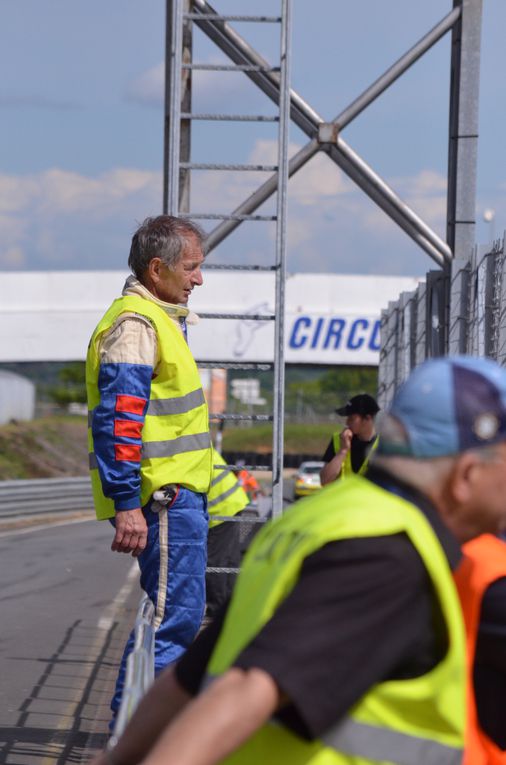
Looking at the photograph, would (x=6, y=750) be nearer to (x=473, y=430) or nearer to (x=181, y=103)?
(x=181, y=103)

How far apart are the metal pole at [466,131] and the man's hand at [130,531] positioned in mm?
5225

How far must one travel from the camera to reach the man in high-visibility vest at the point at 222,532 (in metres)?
10.0

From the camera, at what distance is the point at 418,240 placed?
33.1ft

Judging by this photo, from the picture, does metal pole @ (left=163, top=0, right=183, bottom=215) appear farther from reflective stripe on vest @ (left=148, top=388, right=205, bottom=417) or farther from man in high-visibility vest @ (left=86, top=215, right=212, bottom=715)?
reflective stripe on vest @ (left=148, top=388, right=205, bottom=417)

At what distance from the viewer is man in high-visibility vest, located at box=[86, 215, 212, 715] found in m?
5.40

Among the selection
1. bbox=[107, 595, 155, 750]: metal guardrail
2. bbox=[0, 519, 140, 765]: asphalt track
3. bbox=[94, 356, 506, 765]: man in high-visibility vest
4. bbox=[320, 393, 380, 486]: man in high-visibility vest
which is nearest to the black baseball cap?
bbox=[320, 393, 380, 486]: man in high-visibility vest

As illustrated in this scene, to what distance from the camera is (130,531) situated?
5359 millimetres

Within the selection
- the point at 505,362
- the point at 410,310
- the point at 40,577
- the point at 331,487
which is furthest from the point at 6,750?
the point at 40,577

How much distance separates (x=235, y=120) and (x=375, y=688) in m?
6.67

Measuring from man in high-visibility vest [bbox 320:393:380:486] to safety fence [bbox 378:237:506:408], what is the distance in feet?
2.19

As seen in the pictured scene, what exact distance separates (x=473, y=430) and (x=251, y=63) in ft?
24.8

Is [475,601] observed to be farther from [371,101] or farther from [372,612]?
[371,101]

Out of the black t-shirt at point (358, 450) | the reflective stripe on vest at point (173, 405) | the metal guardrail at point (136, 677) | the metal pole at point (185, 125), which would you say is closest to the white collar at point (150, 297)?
the reflective stripe on vest at point (173, 405)

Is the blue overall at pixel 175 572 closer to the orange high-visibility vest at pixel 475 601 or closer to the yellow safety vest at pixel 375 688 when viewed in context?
the orange high-visibility vest at pixel 475 601
